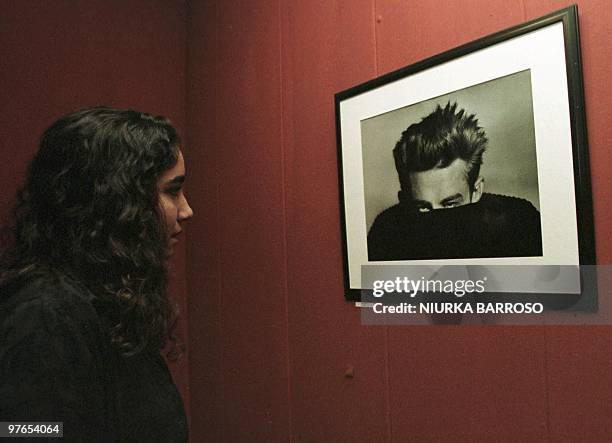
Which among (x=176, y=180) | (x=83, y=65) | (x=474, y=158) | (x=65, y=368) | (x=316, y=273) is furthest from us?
(x=83, y=65)

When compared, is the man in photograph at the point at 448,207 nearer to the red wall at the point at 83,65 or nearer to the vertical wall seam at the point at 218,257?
the vertical wall seam at the point at 218,257

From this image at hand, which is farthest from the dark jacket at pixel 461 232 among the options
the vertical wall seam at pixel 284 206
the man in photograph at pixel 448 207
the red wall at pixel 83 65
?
the red wall at pixel 83 65

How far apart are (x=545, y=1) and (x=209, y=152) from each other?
132cm

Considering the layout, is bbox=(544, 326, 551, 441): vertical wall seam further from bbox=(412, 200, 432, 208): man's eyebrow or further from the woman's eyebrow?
the woman's eyebrow

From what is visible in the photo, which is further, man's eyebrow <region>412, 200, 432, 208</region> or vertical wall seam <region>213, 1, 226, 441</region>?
vertical wall seam <region>213, 1, 226, 441</region>

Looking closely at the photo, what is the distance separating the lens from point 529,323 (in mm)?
1153

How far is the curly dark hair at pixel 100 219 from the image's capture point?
0.97 metres

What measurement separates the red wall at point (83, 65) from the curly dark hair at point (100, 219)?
3.30 feet

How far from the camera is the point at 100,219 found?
3.22 feet

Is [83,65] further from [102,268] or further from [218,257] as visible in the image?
[102,268]

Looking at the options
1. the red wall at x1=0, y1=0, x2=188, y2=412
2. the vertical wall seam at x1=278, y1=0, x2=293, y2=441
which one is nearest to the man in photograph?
the vertical wall seam at x1=278, y1=0, x2=293, y2=441

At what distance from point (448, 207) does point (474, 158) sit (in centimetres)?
13

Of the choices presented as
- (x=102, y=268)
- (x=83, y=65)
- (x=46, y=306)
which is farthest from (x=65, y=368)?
(x=83, y=65)

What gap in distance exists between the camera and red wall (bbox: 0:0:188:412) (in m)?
1.88
